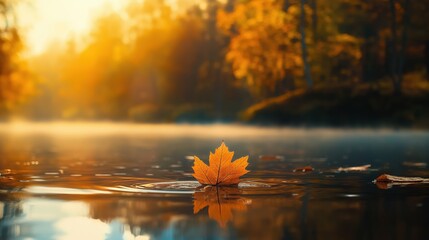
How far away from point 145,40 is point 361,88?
4381 cm

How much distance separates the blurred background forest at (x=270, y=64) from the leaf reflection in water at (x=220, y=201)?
31.5 metres

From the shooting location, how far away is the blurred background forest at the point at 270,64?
41.7 meters

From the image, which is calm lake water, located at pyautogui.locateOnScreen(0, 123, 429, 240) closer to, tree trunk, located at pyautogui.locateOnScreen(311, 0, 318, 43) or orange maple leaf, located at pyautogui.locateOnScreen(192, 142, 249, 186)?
orange maple leaf, located at pyautogui.locateOnScreen(192, 142, 249, 186)

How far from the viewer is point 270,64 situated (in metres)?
50.6

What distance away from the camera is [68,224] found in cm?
621

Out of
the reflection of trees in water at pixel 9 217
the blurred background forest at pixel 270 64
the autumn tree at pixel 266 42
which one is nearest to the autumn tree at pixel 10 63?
the blurred background forest at pixel 270 64

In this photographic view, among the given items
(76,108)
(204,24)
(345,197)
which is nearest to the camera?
(345,197)

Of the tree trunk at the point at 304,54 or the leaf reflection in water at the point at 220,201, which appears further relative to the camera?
the tree trunk at the point at 304,54

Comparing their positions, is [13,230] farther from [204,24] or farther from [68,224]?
[204,24]

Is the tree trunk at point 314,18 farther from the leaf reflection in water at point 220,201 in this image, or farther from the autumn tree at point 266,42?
the leaf reflection in water at point 220,201

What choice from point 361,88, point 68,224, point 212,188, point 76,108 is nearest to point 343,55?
point 361,88

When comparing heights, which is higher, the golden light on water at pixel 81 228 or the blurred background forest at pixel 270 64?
the blurred background forest at pixel 270 64

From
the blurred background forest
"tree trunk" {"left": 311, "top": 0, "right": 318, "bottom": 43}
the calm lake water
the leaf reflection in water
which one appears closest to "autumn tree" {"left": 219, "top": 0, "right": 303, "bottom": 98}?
the blurred background forest

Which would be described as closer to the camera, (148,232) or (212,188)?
(148,232)
